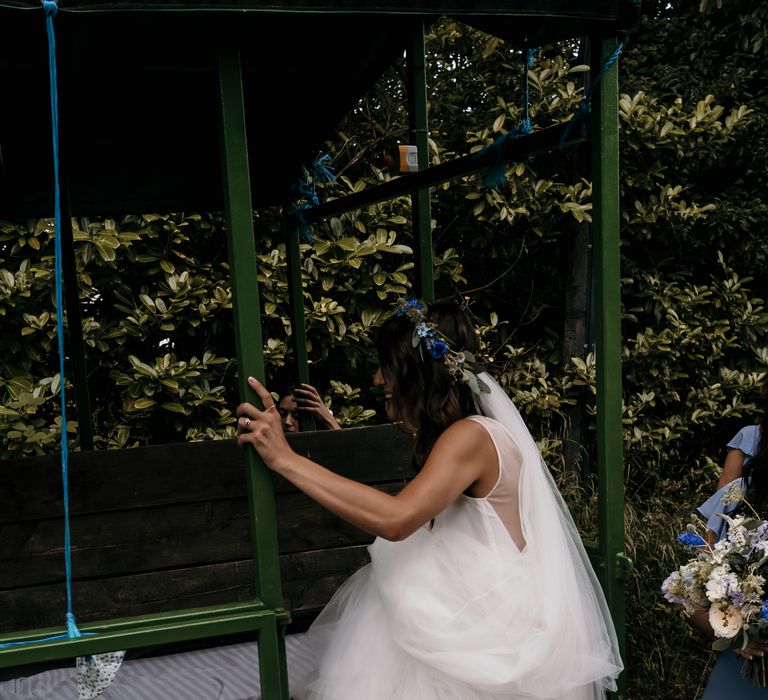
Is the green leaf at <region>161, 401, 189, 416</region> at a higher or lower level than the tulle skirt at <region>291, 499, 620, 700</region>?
higher

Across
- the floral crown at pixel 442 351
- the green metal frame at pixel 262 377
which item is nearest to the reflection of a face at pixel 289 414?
the green metal frame at pixel 262 377

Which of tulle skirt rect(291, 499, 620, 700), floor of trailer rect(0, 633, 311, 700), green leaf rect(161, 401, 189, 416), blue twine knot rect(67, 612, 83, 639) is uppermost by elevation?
green leaf rect(161, 401, 189, 416)

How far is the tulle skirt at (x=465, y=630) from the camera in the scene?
2.29 metres

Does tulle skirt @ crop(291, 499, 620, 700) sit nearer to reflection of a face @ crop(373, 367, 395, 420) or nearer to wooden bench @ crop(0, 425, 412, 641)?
reflection of a face @ crop(373, 367, 395, 420)

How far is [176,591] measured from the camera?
128 inches

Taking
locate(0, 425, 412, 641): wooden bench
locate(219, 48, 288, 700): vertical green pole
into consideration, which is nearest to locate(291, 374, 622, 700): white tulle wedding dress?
locate(219, 48, 288, 700): vertical green pole

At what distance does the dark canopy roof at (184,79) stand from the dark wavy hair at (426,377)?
2.70ft

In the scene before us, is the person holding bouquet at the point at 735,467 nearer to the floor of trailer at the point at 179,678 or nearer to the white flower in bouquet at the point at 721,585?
the white flower in bouquet at the point at 721,585

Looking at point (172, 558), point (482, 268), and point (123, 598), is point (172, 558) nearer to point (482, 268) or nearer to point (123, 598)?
point (123, 598)

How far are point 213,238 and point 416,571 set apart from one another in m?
3.65

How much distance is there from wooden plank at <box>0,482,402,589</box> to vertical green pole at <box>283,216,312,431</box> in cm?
99

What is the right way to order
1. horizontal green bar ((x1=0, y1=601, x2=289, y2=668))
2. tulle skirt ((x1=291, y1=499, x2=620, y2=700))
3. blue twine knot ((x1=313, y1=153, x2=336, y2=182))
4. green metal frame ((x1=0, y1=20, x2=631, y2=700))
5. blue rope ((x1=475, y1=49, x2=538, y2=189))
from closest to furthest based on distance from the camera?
horizontal green bar ((x1=0, y1=601, x2=289, y2=668)), green metal frame ((x1=0, y1=20, x2=631, y2=700)), tulle skirt ((x1=291, y1=499, x2=620, y2=700)), blue rope ((x1=475, y1=49, x2=538, y2=189)), blue twine knot ((x1=313, y1=153, x2=336, y2=182))

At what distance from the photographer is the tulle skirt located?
2.29 m

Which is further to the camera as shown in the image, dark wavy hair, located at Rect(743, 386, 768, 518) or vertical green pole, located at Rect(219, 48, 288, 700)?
dark wavy hair, located at Rect(743, 386, 768, 518)
